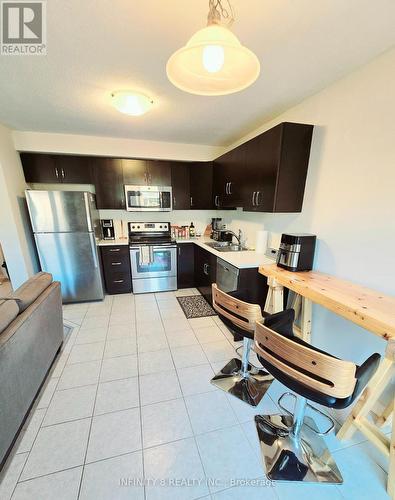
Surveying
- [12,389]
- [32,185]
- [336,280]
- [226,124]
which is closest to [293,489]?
[336,280]

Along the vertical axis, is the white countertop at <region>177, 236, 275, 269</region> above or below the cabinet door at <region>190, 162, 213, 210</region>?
below

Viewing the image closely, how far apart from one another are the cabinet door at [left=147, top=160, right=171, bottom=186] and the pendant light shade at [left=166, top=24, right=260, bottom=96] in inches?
103

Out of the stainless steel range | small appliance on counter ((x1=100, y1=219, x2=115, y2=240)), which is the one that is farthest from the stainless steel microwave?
small appliance on counter ((x1=100, y1=219, x2=115, y2=240))

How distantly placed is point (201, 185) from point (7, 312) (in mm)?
3093

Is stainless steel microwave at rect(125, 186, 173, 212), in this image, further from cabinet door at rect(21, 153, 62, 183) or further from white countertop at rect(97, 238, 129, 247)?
cabinet door at rect(21, 153, 62, 183)

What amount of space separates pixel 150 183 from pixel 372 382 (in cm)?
354

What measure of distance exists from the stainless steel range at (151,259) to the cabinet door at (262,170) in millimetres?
1599

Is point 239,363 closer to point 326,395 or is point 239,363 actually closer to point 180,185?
point 326,395

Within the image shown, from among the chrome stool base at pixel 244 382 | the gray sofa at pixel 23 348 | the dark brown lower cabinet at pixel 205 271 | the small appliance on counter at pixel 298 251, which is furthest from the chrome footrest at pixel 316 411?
the gray sofa at pixel 23 348

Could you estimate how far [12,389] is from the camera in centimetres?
129

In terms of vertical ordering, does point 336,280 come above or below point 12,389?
above

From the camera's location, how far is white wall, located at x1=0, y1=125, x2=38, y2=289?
2666 mm

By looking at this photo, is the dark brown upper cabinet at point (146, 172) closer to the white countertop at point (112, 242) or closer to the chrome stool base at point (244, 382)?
the white countertop at point (112, 242)

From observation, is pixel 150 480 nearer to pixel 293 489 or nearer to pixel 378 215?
pixel 293 489
